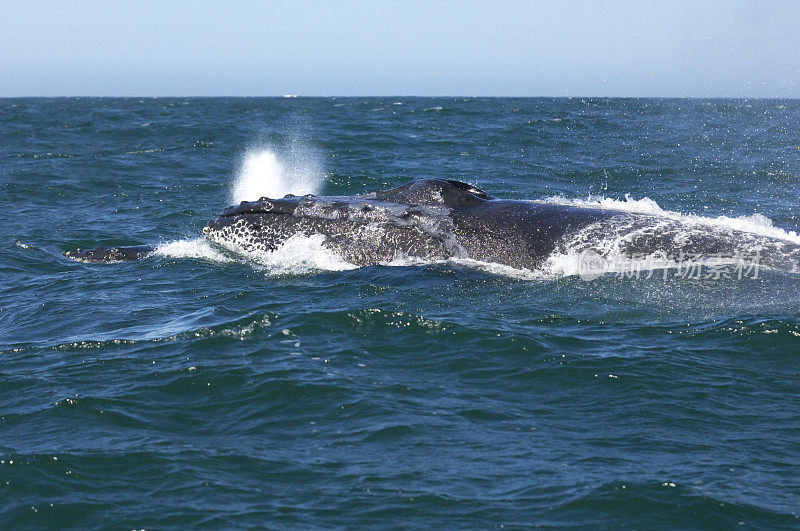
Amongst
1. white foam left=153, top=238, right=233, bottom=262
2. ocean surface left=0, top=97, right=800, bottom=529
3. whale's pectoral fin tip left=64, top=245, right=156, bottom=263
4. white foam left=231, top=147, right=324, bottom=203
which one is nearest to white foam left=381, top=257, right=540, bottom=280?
ocean surface left=0, top=97, right=800, bottom=529

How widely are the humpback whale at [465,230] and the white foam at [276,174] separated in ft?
26.1

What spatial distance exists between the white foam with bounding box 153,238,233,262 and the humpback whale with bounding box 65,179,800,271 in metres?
0.25

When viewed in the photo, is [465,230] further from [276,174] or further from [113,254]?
[276,174]

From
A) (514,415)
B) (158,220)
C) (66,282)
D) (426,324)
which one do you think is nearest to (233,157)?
(158,220)

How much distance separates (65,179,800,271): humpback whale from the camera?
34.3 feet

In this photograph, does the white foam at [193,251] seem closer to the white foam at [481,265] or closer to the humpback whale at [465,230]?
the humpback whale at [465,230]

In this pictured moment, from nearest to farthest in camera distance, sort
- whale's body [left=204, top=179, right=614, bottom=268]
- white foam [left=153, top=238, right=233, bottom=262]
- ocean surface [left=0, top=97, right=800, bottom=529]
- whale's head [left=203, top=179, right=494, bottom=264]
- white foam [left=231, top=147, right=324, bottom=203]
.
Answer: ocean surface [left=0, top=97, right=800, bottom=529] → whale's body [left=204, top=179, right=614, bottom=268] → whale's head [left=203, top=179, right=494, bottom=264] → white foam [left=153, top=238, right=233, bottom=262] → white foam [left=231, top=147, right=324, bottom=203]

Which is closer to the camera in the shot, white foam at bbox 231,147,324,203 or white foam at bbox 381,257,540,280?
white foam at bbox 381,257,540,280

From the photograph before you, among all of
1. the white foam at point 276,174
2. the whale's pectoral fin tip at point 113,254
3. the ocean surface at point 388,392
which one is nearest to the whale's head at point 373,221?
the ocean surface at point 388,392

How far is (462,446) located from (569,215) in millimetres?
5879

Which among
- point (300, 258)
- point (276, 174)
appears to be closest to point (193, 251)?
point (300, 258)

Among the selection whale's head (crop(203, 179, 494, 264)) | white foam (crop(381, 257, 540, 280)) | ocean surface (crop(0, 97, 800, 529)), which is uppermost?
whale's head (crop(203, 179, 494, 264))

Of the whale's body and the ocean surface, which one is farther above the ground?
the whale's body

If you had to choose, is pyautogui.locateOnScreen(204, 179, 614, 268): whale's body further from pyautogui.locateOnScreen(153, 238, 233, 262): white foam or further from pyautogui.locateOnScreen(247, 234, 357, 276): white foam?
pyautogui.locateOnScreen(153, 238, 233, 262): white foam
